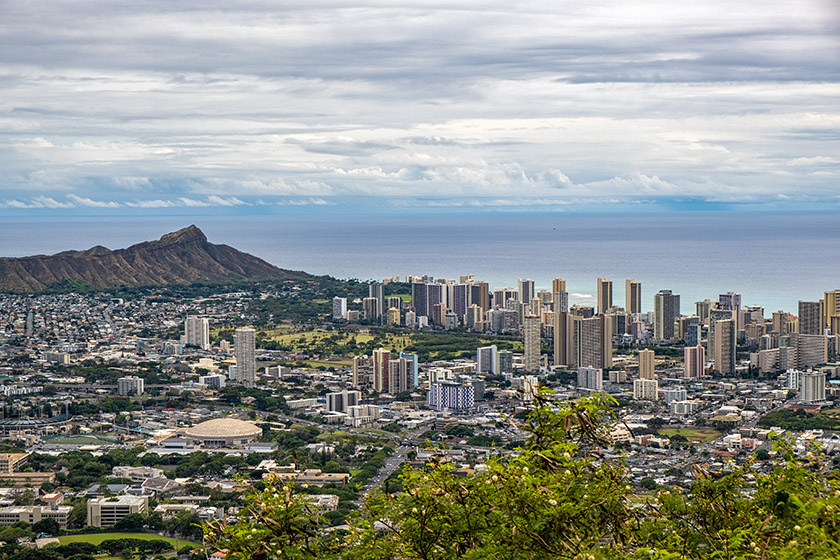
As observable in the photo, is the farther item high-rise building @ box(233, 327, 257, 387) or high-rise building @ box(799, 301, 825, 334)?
high-rise building @ box(799, 301, 825, 334)

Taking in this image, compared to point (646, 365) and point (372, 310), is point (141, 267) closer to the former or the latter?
point (372, 310)

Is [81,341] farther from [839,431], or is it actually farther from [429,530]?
[429,530]

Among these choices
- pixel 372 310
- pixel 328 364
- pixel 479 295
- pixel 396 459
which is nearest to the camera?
pixel 396 459

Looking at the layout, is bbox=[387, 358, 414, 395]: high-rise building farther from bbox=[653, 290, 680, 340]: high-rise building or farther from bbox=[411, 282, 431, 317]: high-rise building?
bbox=[411, 282, 431, 317]: high-rise building

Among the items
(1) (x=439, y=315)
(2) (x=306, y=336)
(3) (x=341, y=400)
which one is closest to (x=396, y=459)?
(3) (x=341, y=400)

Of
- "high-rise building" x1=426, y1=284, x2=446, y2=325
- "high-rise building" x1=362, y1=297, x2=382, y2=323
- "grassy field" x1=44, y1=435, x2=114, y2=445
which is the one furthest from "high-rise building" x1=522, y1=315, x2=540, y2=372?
"grassy field" x1=44, y1=435, x2=114, y2=445

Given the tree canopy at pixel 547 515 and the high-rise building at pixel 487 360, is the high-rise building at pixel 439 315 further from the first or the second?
the tree canopy at pixel 547 515
